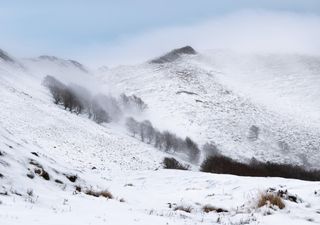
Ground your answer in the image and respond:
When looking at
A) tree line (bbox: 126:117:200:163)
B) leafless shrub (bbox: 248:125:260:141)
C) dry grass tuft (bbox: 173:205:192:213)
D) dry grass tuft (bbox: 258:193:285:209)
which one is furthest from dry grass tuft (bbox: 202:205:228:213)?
leafless shrub (bbox: 248:125:260:141)

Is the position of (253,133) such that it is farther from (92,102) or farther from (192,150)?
(92,102)

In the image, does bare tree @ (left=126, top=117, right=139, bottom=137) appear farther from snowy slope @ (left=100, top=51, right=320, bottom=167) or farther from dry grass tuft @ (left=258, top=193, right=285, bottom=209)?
dry grass tuft @ (left=258, top=193, right=285, bottom=209)

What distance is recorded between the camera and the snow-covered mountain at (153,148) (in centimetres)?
1141

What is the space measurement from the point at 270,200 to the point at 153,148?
237 feet

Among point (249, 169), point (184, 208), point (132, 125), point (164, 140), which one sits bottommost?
point (249, 169)

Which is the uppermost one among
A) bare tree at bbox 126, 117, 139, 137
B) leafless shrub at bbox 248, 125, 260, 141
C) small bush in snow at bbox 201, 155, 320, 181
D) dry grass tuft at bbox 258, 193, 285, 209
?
leafless shrub at bbox 248, 125, 260, 141

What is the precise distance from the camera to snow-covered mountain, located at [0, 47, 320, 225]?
37.4 ft

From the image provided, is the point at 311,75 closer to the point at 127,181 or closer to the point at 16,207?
the point at 127,181

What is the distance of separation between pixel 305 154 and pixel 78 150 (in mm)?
80327

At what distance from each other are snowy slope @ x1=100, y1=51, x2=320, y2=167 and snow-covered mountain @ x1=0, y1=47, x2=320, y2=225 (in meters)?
0.37

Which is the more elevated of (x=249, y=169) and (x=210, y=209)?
(x=210, y=209)

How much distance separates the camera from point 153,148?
84312 millimetres

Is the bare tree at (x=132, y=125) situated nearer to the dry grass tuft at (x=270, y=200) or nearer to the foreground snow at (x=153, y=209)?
the foreground snow at (x=153, y=209)

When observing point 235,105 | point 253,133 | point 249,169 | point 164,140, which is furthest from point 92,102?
point 249,169
